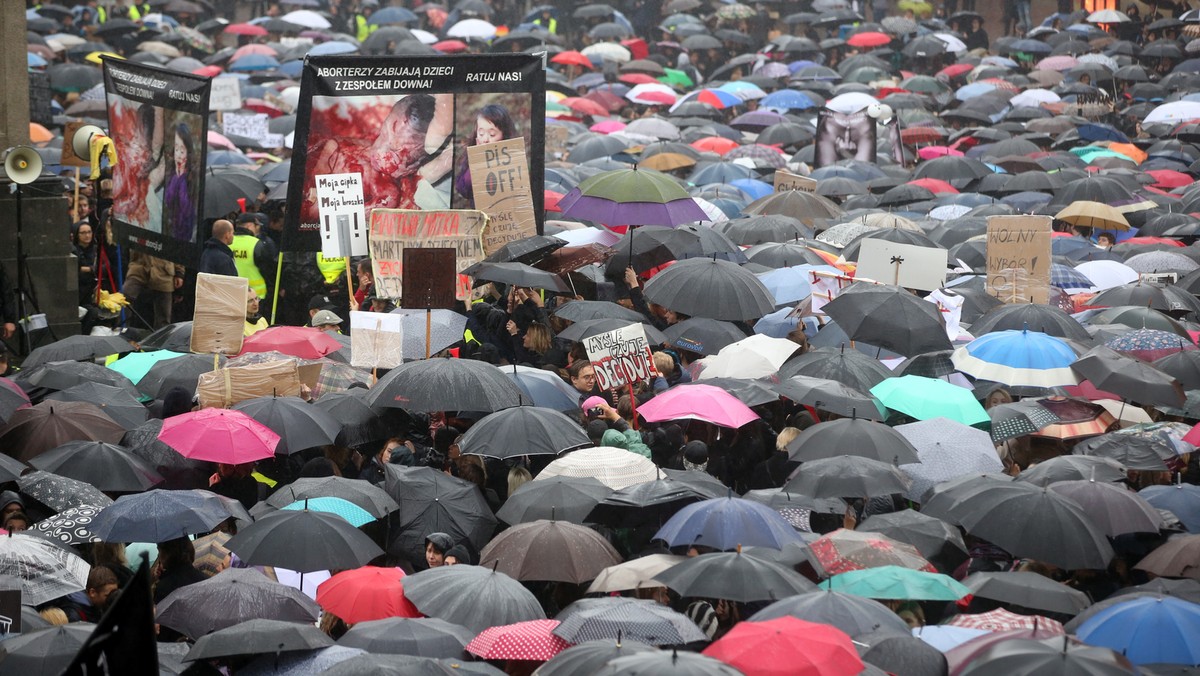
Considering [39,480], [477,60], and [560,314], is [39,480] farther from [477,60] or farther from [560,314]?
[477,60]

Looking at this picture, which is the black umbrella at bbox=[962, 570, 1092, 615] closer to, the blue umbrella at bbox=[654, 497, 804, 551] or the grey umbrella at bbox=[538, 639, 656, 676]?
the blue umbrella at bbox=[654, 497, 804, 551]

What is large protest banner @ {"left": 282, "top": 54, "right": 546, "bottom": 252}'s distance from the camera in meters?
15.6

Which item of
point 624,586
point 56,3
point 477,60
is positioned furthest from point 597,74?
point 624,586

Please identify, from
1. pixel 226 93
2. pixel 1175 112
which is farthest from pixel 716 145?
pixel 1175 112

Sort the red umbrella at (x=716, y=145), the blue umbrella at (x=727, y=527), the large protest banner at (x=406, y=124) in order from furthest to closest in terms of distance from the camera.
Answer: the red umbrella at (x=716, y=145)
the large protest banner at (x=406, y=124)
the blue umbrella at (x=727, y=527)

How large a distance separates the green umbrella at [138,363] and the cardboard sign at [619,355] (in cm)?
360

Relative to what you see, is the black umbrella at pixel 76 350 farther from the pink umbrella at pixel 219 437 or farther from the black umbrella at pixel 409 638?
the black umbrella at pixel 409 638

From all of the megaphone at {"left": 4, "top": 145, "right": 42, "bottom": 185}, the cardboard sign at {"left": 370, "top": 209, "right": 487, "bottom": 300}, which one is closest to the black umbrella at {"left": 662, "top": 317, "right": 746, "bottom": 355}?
the cardboard sign at {"left": 370, "top": 209, "right": 487, "bottom": 300}

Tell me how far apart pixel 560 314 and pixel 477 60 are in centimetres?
354

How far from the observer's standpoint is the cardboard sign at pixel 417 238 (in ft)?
47.2

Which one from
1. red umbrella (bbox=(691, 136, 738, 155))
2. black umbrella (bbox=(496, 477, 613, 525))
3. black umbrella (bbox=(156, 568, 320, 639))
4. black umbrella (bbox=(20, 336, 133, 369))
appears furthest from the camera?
red umbrella (bbox=(691, 136, 738, 155))

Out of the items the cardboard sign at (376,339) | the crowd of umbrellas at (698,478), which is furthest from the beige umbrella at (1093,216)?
the cardboard sign at (376,339)

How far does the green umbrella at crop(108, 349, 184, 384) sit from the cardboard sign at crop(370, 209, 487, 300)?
78.8 inches

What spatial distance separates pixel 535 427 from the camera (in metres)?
10.5
